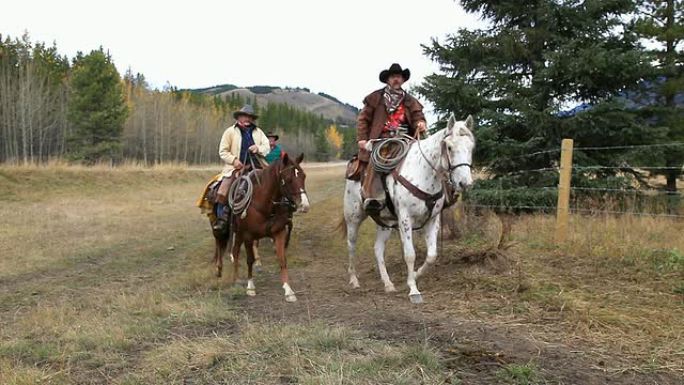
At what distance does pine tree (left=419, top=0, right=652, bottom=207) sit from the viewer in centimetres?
1016

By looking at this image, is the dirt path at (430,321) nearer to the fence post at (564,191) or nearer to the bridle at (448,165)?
the bridle at (448,165)

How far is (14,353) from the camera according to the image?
4395mm

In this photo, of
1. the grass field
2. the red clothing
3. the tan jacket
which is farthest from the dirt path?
the red clothing

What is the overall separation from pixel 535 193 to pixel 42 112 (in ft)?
136

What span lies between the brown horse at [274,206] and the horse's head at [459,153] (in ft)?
6.94

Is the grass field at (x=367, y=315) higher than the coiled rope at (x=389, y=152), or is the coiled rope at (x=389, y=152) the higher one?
the coiled rope at (x=389, y=152)

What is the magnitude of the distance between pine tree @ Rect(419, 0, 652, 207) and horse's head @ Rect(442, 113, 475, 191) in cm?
513

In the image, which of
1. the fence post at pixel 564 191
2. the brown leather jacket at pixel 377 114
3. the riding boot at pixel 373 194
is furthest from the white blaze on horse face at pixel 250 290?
the fence post at pixel 564 191

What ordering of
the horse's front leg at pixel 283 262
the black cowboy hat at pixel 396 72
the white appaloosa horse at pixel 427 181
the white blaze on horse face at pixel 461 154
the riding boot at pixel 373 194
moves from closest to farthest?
the white blaze on horse face at pixel 461 154 < the white appaloosa horse at pixel 427 181 < the horse's front leg at pixel 283 262 < the riding boot at pixel 373 194 < the black cowboy hat at pixel 396 72

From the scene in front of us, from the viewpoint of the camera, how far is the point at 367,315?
205 inches

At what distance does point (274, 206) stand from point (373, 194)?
4.93ft

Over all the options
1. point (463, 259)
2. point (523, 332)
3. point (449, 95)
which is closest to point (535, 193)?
point (449, 95)

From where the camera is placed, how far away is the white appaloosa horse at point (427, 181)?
570 cm

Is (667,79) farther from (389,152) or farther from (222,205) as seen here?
(222,205)
